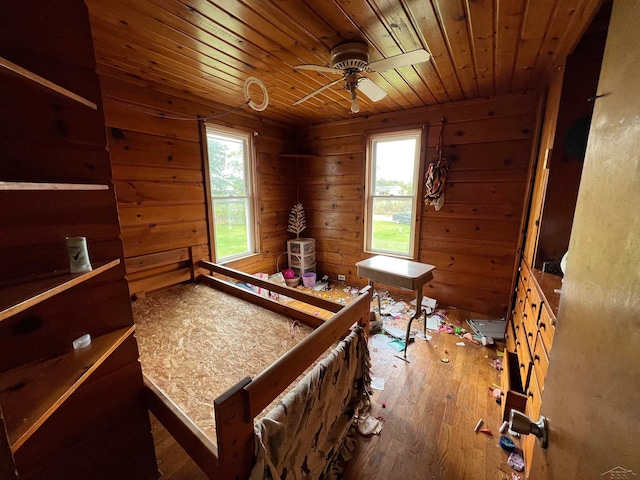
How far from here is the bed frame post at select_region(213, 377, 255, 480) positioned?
79 cm

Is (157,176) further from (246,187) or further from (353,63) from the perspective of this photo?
(353,63)

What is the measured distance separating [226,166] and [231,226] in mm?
754

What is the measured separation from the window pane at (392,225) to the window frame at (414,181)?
0.14ft

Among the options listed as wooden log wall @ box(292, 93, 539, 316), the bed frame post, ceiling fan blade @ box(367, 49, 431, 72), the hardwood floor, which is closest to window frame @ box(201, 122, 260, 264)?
wooden log wall @ box(292, 93, 539, 316)

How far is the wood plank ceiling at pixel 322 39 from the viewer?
4.48 feet

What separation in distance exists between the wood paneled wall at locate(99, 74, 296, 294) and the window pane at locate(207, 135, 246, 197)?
18 centimetres

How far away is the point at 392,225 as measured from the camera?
11.6 feet

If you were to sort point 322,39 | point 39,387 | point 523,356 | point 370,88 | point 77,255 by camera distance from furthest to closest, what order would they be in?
point 370,88 → point 523,356 → point 322,39 → point 77,255 → point 39,387

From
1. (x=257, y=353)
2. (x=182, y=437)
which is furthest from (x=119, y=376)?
(x=257, y=353)

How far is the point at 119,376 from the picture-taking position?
1141 mm

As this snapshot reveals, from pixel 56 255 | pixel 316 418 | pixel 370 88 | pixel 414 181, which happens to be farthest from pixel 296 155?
pixel 316 418

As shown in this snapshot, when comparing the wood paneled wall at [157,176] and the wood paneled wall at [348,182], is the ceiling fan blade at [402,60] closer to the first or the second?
the wood paneled wall at [348,182]

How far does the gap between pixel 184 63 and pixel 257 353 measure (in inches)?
87.5

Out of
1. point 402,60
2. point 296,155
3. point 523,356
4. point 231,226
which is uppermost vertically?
point 402,60
